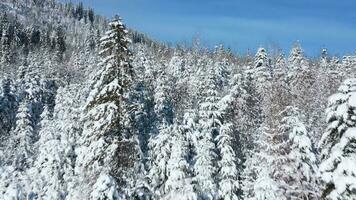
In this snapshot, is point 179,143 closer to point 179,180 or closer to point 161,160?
point 179,180

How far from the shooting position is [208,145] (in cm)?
4781

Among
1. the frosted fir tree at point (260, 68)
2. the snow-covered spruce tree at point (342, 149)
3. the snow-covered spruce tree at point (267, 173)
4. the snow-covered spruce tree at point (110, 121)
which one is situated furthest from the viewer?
the frosted fir tree at point (260, 68)

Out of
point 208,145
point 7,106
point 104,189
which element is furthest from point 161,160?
point 7,106

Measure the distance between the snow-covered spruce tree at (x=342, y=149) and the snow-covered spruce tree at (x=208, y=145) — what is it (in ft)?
65.5

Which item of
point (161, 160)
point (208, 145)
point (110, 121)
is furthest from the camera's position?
point (208, 145)

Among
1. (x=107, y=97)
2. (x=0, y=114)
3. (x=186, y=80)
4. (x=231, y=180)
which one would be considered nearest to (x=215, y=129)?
(x=231, y=180)

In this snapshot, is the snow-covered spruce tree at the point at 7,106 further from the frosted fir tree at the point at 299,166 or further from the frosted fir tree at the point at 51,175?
the frosted fir tree at the point at 299,166

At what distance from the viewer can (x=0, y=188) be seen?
37188 millimetres

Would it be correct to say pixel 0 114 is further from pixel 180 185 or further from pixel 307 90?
pixel 180 185

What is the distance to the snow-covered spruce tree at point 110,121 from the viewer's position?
28.3m

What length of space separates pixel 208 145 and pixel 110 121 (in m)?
20.3

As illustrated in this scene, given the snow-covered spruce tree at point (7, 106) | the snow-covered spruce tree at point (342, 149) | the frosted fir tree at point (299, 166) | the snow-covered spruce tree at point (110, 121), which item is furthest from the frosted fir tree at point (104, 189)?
the snow-covered spruce tree at point (7, 106)

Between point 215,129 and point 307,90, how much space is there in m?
38.7

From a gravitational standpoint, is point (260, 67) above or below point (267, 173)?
above
